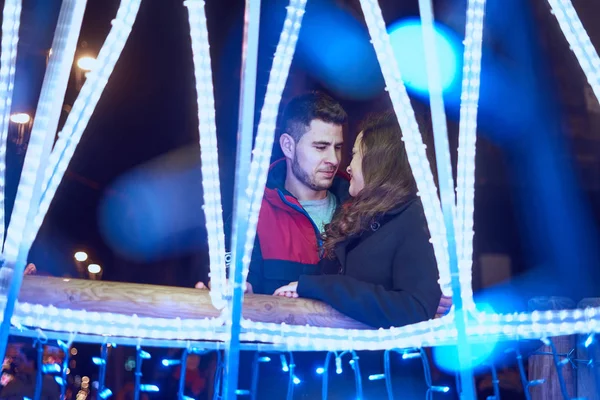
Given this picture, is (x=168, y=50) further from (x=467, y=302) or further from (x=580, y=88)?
(x=467, y=302)

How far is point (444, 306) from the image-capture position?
209 centimetres

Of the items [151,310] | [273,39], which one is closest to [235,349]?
[151,310]

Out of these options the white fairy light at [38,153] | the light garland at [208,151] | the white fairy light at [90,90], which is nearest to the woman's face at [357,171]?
the light garland at [208,151]

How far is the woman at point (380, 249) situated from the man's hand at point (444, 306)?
0.15 metres

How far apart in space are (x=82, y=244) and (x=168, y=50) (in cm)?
243

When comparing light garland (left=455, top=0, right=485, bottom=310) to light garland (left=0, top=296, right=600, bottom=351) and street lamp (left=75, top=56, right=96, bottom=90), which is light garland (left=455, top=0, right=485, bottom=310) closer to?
light garland (left=0, top=296, right=600, bottom=351)

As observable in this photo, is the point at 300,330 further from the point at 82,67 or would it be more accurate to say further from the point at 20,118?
the point at 82,67

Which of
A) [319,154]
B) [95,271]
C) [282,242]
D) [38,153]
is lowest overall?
[38,153]

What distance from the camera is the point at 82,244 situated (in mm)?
7043

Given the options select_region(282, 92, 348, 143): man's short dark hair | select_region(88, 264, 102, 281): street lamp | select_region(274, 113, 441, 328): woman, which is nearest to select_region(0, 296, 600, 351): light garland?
select_region(274, 113, 441, 328): woman

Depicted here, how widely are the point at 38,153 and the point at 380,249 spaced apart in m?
1.25

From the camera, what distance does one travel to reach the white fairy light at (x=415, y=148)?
1.93m

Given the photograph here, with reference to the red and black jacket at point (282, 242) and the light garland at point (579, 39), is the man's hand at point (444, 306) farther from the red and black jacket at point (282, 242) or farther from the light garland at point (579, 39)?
the red and black jacket at point (282, 242)

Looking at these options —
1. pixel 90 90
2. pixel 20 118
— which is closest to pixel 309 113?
pixel 90 90
